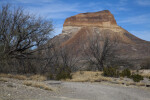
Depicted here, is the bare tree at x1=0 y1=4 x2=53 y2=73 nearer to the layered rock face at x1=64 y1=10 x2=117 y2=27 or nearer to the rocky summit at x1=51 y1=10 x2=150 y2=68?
the rocky summit at x1=51 y1=10 x2=150 y2=68

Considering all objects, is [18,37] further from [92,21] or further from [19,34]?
[92,21]

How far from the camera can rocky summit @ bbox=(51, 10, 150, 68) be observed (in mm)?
84306

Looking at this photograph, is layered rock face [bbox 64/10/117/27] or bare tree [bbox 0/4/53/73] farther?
layered rock face [bbox 64/10/117/27]

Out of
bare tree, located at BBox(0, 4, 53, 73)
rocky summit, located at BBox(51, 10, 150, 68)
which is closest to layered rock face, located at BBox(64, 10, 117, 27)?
rocky summit, located at BBox(51, 10, 150, 68)

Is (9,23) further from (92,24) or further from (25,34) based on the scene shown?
(92,24)

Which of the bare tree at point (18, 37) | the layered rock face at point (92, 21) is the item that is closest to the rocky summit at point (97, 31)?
the layered rock face at point (92, 21)

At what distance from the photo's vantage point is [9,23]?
1662 cm

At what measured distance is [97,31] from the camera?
96.5 metres

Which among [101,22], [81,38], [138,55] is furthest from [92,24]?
[138,55]

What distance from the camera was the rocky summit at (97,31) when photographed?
8431cm

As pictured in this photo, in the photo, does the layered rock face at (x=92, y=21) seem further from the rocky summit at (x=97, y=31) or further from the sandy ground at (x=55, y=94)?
the sandy ground at (x=55, y=94)

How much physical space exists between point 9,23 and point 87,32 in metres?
80.7

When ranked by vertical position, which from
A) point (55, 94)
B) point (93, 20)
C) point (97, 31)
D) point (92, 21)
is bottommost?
point (55, 94)

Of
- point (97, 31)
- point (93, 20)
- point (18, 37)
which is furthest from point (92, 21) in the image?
point (18, 37)
